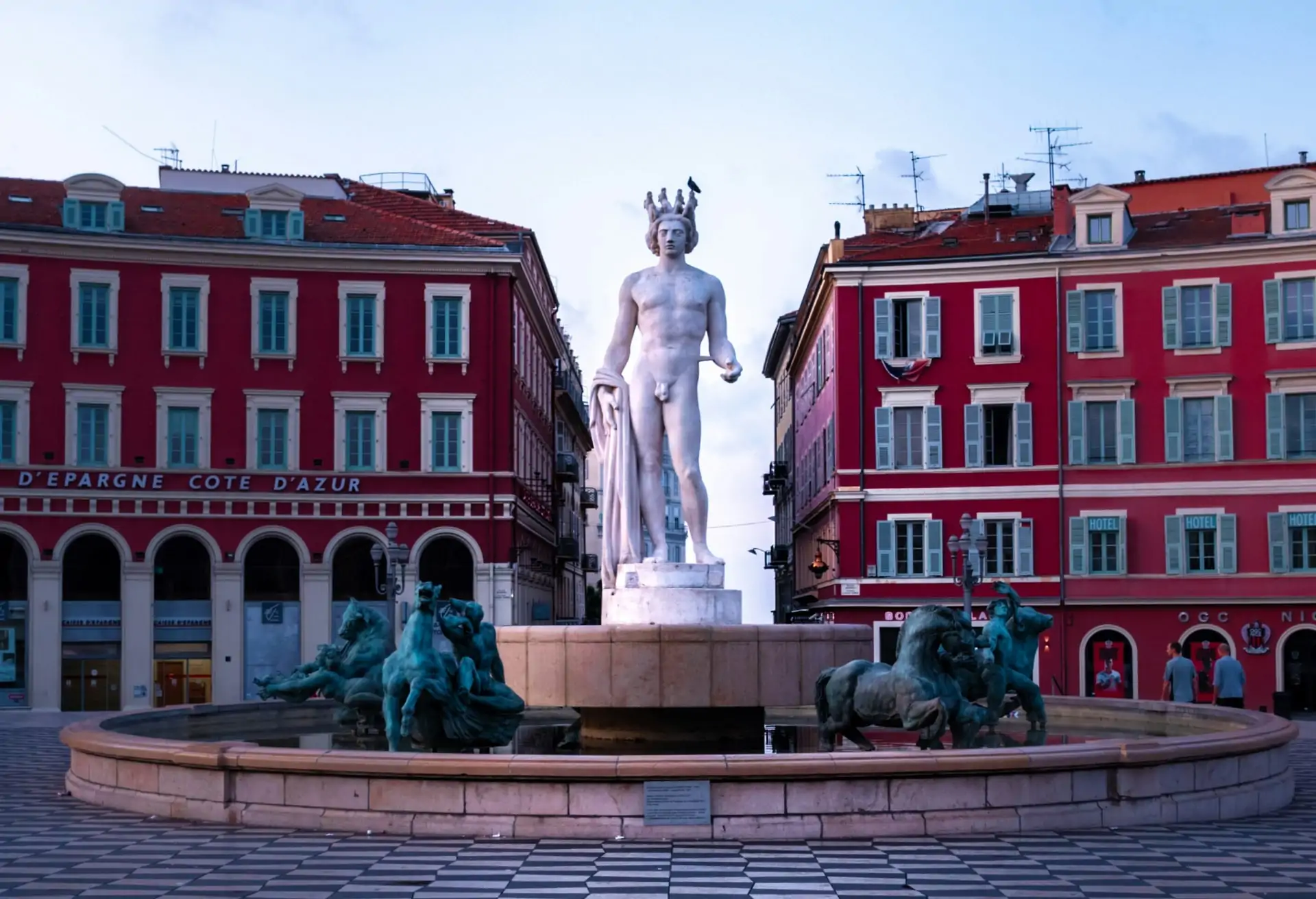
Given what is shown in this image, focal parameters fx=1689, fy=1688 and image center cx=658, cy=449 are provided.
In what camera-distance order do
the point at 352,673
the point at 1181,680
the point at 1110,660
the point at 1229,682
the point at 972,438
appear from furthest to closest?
the point at 972,438
the point at 1110,660
the point at 1229,682
the point at 1181,680
the point at 352,673

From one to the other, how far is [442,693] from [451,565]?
33803 mm

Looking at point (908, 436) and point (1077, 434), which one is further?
point (908, 436)

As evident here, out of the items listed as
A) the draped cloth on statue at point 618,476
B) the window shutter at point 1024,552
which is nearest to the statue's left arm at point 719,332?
the draped cloth on statue at point 618,476

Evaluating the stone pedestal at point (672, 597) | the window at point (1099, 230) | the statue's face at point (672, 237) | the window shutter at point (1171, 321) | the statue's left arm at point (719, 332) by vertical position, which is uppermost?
the window at point (1099, 230)

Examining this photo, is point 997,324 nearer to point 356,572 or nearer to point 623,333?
point 356,572

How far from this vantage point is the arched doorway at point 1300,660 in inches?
1731

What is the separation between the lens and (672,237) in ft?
53.8

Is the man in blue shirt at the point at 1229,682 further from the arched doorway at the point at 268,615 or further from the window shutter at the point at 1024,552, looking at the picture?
the arched doorway at the point at 268,615

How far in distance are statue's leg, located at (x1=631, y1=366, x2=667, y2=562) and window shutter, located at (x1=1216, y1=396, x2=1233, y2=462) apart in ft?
107

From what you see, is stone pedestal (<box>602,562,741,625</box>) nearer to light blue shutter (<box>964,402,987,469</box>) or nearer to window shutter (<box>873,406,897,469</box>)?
light blue shutter (<box>964,402,987,469</box>)

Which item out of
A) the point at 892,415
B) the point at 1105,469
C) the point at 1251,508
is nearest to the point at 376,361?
the point at 892,415

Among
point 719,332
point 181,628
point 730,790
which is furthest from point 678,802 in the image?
point 181,628

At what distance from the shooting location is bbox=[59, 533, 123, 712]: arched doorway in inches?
1737

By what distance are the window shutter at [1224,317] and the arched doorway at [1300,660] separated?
7960 millimetres
